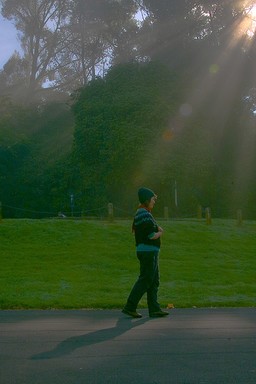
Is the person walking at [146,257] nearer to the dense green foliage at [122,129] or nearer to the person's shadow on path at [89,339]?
the person's shadow on path at [89,339]

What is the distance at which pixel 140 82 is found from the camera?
44.7m

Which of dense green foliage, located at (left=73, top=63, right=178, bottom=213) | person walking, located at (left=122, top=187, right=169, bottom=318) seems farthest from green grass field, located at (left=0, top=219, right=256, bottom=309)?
dense green foliage, located at (left=73, top=63, right=178, bottom=213)

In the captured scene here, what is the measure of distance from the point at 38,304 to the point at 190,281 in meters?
5.30

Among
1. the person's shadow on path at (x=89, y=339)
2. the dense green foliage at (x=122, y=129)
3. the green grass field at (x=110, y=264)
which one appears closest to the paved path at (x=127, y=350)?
the person's shadow on path at (x=89, y=339)

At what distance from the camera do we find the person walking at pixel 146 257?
10.3 metres

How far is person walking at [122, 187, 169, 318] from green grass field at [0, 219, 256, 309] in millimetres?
2692

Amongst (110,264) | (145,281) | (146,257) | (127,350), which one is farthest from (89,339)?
(110,264)

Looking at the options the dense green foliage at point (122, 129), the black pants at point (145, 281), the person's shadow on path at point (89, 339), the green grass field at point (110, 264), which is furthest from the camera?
the dense green foliage at point (122, 129)

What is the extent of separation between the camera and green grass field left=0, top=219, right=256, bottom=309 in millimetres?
14242

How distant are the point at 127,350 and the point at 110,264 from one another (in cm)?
1226

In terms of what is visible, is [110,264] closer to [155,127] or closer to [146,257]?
[146,257]

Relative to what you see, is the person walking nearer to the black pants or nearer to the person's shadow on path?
the black pants

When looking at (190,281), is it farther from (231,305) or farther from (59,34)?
(59,34)

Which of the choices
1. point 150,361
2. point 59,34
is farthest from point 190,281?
point 59,34
